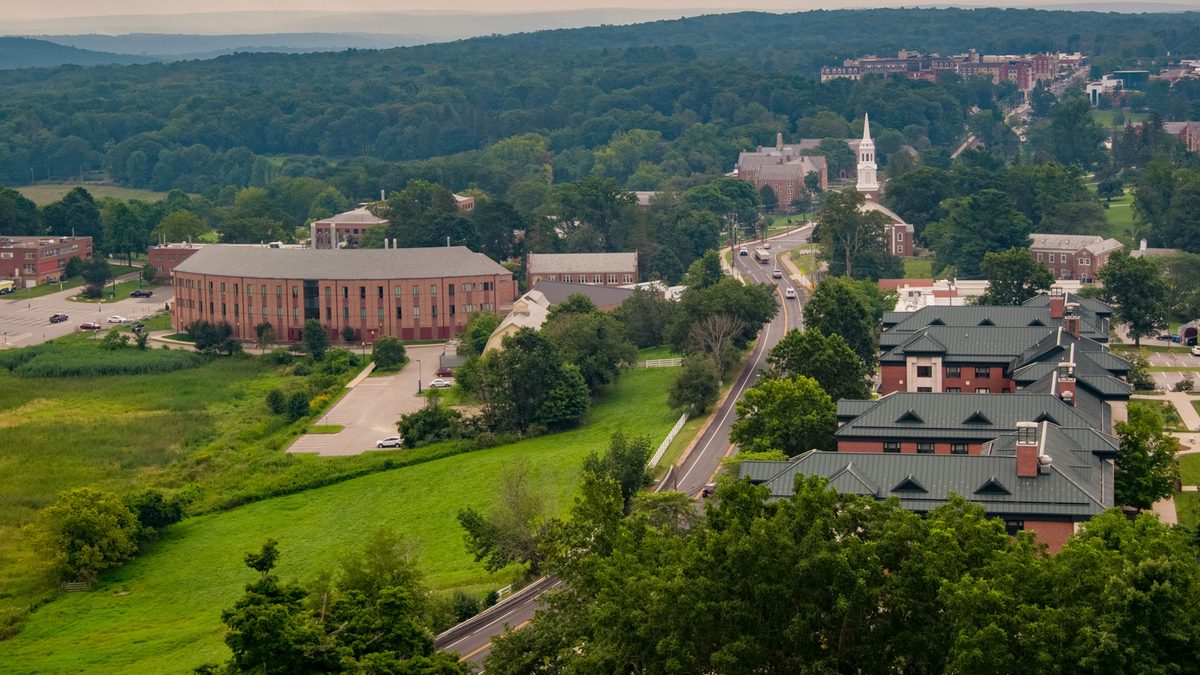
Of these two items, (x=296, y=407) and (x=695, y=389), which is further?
(x=296, y=407)

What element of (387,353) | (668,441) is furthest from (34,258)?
(668,441)

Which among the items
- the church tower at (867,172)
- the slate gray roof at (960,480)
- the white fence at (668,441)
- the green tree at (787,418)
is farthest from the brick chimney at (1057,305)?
the church tower at (867,172)

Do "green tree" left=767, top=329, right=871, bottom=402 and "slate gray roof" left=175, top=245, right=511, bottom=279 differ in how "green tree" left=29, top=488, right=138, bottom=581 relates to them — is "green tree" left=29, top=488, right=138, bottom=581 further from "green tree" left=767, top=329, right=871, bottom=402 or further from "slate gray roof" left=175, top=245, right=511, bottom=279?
Result: "slate gray roof" left=175, top=245, right=511, bottom=279

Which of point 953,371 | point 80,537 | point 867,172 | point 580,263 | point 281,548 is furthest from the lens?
point 867,172

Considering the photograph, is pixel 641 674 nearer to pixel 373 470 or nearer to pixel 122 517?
pixel 122 517

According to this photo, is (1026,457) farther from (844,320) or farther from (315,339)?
(315,339)

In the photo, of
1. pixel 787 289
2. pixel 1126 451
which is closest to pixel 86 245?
pixel 787 289
